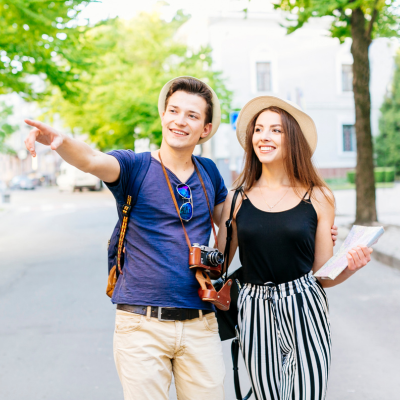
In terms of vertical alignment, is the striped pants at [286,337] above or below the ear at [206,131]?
below

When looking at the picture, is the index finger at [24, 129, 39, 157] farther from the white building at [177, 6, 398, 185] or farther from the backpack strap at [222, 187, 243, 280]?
the white building at [177, 6, 398, 185]

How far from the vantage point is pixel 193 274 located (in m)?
2.27

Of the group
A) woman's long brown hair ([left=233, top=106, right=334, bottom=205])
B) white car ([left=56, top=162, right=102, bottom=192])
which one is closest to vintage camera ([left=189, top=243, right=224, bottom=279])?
woman's long brown hair ([left=233, top=106, right=334, bottom=205])

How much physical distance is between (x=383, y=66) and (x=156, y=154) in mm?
35559

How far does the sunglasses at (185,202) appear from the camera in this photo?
229 centimetres

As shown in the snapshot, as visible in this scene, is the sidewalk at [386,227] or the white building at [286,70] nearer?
the sidewalk at [386,227]

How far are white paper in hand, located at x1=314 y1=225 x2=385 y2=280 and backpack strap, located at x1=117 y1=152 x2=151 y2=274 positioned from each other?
868 millimetres

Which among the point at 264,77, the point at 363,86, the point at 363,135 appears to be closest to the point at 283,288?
the point at 363,135

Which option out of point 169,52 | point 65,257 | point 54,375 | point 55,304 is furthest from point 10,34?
point 169,52

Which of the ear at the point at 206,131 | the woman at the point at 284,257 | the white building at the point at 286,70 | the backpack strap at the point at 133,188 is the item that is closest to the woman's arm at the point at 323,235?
the woman at the point at 284,257

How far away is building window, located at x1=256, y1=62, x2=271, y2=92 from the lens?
32188 mm

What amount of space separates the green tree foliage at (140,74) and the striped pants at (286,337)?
→ 22.4 metres

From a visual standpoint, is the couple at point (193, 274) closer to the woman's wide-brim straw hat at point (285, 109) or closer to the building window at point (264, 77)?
the woman's wide-brim straw hat at point (285, 109)

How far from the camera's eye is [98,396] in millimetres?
3682
